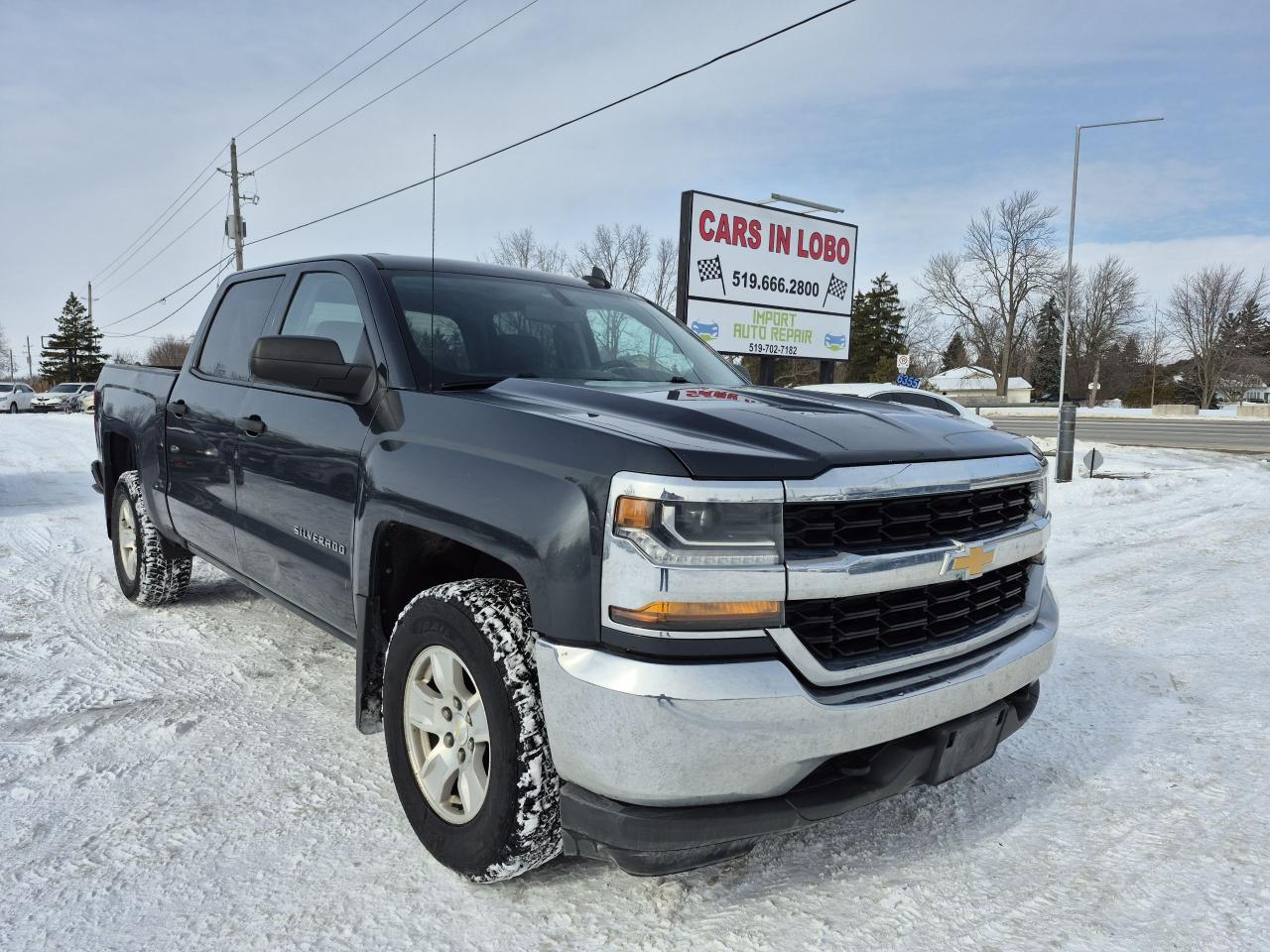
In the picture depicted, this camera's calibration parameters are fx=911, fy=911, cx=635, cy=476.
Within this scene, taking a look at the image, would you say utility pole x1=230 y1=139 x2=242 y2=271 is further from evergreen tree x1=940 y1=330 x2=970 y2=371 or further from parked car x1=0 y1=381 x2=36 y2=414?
evergreen tree x1=940 y1=330 x2=970 y2=371

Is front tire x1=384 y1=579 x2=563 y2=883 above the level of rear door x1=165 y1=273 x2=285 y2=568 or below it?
below

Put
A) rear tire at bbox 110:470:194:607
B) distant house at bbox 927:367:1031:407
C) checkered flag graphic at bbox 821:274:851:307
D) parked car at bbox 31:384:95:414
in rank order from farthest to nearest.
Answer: distant house at bbox 927:367:1031:407 < parked car at bbox 31:384:95:414 < checkered flag graphic at bbox 821:274:851:307 < rear tire at bbox 110:470:194:607

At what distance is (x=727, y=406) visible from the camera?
2602 mm

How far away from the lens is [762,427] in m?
2.32

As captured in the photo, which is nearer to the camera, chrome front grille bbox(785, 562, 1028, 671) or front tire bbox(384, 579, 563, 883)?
chrome front grille bbox(785, 562, 1028, 671)

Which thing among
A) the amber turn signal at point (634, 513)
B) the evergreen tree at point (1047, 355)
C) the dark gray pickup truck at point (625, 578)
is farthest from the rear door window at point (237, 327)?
the evergreen tree at point (1047, 355)

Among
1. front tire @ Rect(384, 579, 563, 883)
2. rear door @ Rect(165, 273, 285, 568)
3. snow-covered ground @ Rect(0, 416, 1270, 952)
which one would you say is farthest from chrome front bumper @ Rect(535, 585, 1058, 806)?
rear door @ Rect(165, 273, 285, 568)

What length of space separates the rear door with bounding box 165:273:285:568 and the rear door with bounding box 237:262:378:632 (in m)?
0.18

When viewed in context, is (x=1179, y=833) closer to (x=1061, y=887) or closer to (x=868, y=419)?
(x=1061, y=887)

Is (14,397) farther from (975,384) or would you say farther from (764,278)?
(975,384)

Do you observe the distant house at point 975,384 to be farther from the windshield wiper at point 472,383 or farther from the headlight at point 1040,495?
the windshield wiper at point 472,383

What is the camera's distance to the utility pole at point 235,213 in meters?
33.7

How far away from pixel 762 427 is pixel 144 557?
13.6 ft

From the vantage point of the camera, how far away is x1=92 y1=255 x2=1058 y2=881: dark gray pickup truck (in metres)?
1.97
